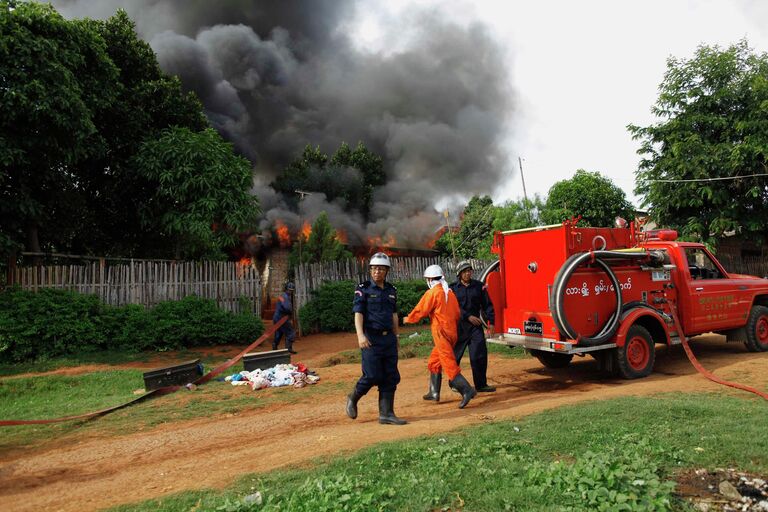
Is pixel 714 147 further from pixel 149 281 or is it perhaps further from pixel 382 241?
pixel 149 281

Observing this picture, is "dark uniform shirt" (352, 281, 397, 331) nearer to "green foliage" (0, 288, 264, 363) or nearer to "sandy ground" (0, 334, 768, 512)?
"sandy ground" (0, 334, 768, 512)

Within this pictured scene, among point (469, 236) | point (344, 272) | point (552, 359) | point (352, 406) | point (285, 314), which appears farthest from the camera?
point (469, 236)

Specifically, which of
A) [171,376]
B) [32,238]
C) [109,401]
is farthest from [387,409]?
[32,238]

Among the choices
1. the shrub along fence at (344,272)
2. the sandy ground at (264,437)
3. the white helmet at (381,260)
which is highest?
the shrub along fence at (344,272)

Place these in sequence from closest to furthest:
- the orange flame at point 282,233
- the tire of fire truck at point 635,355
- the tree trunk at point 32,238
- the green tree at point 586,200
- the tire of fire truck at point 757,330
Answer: the tire of fire truck at point 635,355
the tire of fire truck at point 757,330
the tree trunk at point 32,238
the green tree at point 586,200
the orange flame at point 282,233

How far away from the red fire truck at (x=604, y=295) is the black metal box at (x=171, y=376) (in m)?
5.07

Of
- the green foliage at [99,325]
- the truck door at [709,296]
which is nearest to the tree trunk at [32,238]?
the green foliage at [99,325]

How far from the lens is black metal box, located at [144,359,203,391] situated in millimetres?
7590

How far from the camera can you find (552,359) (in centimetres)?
828

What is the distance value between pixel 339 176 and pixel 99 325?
59.5ft

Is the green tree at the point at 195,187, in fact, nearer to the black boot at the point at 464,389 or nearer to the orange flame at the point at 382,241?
the orange flame at the point at 382,241

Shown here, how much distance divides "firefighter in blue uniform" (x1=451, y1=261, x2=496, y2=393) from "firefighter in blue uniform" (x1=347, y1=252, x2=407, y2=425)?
1.52 meters

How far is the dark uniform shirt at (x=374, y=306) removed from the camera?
5191mm

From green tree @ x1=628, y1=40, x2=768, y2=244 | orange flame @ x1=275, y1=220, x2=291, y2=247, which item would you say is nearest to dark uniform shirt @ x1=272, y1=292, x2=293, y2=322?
orange flame @ x1=275, y1=220, x2=291, y2=247
